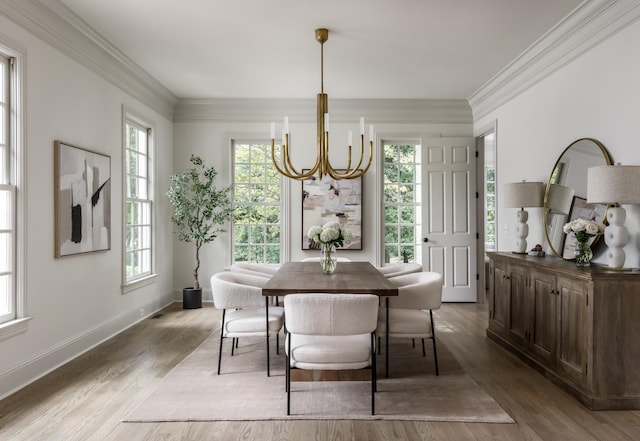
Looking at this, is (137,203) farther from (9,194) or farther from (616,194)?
(616,194)

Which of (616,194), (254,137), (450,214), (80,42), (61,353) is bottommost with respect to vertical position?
(61,353)

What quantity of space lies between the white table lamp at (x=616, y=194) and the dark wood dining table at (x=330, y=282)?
156cm

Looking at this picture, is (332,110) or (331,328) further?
(332,110)

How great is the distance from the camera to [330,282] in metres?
3.52

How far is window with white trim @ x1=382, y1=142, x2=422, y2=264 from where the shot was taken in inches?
277

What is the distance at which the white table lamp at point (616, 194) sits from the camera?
10.1 ft

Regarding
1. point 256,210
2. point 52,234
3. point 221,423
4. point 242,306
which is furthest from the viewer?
point 256,210

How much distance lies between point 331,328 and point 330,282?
710mm

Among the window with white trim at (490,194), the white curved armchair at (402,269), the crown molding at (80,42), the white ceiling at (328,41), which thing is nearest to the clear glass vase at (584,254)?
the white curved armchair at (402,269)

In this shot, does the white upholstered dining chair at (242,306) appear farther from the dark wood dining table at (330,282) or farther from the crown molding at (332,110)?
the crown molding at (332,110)

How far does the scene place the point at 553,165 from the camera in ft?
14.9

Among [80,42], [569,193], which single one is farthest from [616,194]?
[80,42]

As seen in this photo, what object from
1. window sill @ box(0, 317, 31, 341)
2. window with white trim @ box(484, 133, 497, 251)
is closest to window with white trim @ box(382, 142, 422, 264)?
window with white trim @ box(484, 133, 497, 251)

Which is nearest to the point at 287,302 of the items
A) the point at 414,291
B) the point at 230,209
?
the point at 414,291
